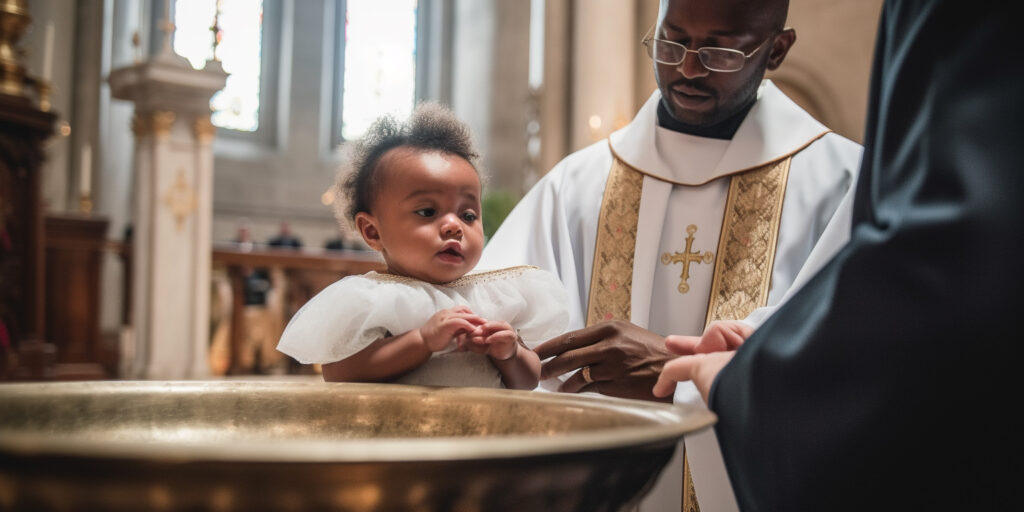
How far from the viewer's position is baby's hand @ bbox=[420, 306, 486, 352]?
1494 millimetres

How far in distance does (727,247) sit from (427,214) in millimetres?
912

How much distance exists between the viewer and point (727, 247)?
2.33 m

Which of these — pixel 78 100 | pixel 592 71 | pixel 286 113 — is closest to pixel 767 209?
pixel 592 71

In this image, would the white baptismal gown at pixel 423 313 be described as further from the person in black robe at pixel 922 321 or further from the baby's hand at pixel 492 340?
the person in black robe at pixel 922 321

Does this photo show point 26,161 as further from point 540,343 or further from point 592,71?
point 592,71

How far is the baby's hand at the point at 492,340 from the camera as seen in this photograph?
1519 millimetres

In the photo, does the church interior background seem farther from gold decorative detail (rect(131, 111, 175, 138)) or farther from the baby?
the baby

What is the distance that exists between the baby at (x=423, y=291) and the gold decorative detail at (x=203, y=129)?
21.9 ft

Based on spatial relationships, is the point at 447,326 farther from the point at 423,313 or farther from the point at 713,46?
the point at 713,46

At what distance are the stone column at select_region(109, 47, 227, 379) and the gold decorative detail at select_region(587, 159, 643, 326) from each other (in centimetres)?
621

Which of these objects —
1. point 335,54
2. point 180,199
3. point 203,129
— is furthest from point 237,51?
point 180,199

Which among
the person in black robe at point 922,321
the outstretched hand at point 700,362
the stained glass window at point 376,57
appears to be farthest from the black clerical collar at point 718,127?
the stained glass window at point 376,57

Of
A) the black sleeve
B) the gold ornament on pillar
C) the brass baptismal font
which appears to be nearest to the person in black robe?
the black sleeve

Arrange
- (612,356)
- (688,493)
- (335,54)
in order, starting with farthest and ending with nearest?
(335,54)
(688,493)
(612,356)
